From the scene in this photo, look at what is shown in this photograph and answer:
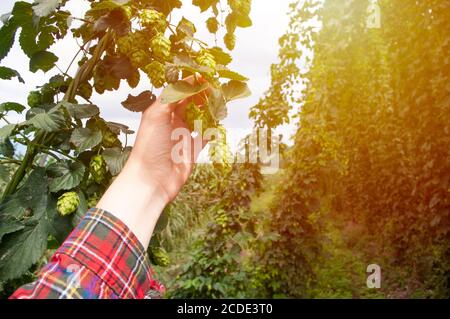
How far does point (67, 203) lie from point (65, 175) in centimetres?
9

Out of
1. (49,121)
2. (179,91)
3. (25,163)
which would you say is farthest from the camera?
(25,163)

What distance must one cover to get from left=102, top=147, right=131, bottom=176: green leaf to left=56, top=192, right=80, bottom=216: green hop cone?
0.30ft

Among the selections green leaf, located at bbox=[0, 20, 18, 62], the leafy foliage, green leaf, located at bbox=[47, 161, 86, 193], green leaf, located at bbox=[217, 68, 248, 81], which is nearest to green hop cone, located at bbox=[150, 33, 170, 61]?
the leafy foliage

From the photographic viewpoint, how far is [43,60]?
1052 mm

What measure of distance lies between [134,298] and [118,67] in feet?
1.57

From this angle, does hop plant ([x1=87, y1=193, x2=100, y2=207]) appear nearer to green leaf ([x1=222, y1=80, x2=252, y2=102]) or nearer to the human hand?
the human hand

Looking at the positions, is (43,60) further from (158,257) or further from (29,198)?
(158,257)

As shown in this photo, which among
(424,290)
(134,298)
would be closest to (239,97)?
(134,298)

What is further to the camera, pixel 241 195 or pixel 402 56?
pixel 402 56

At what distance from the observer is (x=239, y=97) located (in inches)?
31.8

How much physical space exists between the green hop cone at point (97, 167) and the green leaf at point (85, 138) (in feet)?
0.10

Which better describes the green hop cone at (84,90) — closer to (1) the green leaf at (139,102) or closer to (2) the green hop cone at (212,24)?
(1) the green leaf at (139,102)

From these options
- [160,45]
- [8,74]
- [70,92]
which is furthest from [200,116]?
[8,74]

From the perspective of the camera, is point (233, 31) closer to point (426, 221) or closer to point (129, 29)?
point (129, 29)
